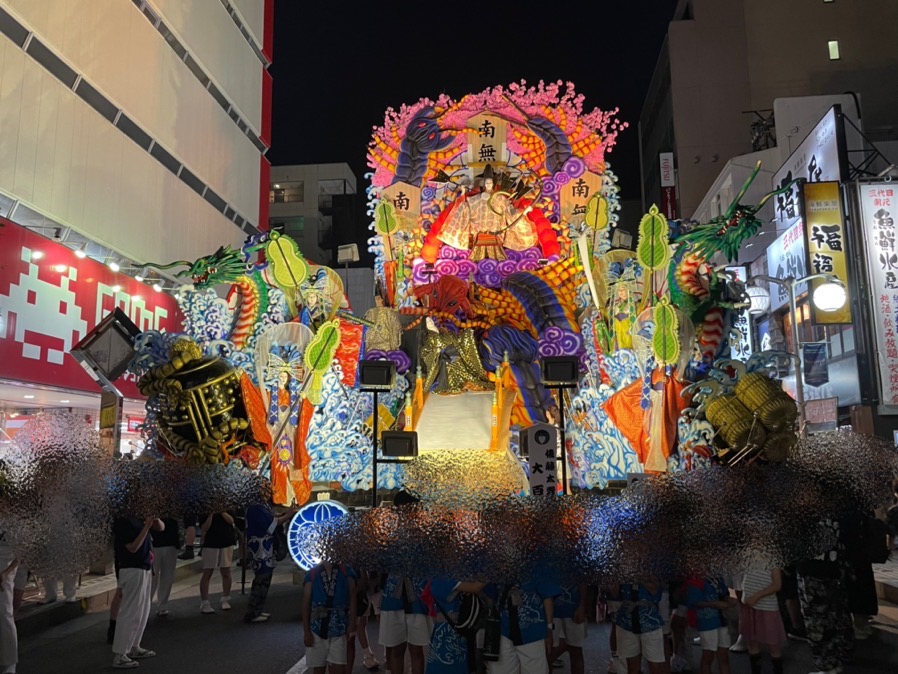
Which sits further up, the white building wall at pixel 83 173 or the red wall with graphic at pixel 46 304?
the white building wall at pixel 83 173

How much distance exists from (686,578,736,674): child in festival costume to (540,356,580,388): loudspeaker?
8.00 feet

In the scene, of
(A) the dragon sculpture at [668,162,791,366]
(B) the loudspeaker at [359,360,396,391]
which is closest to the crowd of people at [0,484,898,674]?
(B) the loudspeaker at [359,360,396,391]

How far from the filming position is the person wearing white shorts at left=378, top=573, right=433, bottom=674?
5.06 meters

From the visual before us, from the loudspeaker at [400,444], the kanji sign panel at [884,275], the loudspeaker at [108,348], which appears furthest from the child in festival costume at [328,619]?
the kanji sign panel at [884,275]

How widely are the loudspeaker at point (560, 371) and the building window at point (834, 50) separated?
20538mm

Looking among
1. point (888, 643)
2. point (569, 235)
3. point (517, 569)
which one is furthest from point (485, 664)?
point (569, 235)

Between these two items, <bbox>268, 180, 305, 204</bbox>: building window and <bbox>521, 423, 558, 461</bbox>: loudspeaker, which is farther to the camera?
<bbox>268, 180, 305, 204</bbox>: building window

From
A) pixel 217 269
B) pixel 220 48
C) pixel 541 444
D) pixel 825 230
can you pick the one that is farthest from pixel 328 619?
pixel 220 48

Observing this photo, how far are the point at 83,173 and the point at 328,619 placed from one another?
10.4m

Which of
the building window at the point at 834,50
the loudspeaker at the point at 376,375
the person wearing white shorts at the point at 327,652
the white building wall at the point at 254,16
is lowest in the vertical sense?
the person wearing white shorts at the point at 327,652

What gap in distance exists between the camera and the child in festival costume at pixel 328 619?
16.6ft

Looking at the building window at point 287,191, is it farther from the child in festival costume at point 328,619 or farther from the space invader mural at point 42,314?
the child in festival costume at point 328,619

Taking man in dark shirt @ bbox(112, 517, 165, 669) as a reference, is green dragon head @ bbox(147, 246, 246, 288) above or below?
above

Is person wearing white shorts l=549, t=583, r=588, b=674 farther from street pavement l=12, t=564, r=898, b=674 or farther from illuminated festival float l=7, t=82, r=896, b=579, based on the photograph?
street pavement l=12, t=564, r=898, b=674
